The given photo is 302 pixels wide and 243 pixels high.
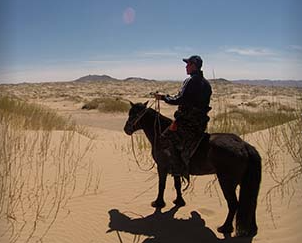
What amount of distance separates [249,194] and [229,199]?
315mm

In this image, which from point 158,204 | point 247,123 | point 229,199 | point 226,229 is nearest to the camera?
point 229,199

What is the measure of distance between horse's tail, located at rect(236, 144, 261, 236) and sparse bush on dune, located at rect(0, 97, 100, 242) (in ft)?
9.33

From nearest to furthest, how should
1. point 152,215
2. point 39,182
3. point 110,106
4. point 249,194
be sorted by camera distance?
point 249,194 → point 152,215 → point 39,182 → point 110,106

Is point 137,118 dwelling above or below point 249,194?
above

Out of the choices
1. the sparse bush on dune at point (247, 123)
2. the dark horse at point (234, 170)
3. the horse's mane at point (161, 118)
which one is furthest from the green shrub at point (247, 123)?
the dark horse at point (234, 170)

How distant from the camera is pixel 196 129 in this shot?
577cm

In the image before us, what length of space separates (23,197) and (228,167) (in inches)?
145

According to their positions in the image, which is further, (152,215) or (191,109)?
(152,215)

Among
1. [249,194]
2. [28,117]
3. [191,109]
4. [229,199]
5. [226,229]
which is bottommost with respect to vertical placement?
[226,229]

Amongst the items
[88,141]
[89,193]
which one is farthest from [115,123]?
[89,193]

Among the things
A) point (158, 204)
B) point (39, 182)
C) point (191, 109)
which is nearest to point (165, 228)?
point (158, 204)

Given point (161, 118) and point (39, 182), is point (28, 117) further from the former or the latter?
point (161, 118)

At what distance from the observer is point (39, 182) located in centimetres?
736

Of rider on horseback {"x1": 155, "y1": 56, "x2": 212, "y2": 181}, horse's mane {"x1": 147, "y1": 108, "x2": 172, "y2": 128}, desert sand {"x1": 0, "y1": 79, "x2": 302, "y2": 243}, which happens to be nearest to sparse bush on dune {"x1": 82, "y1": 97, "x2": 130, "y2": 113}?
desert sand {"x1": 0, "y1": 79, "x2": 302, "y2": 243}
